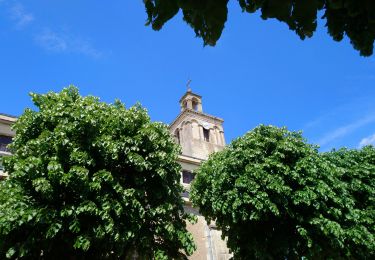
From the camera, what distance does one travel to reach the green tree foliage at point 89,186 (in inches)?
440

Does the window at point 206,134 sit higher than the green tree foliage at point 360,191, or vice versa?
the window at point 206,134

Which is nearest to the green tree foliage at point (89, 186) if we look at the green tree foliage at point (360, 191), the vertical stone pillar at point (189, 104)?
the green tree foliage at point (360, 191)

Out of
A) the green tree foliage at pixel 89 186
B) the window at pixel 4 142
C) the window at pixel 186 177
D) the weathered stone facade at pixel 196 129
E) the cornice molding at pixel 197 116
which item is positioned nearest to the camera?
the green tree foliage at pixel 89 186

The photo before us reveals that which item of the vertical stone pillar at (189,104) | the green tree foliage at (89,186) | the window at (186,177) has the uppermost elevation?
the vertical stone pillar at (189,104)

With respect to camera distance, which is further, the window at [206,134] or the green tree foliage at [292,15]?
the window at [206,134]

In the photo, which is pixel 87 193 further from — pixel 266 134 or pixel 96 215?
pixel 266 134

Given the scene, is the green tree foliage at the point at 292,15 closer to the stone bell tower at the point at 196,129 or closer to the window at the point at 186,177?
the window at the point at 186,177

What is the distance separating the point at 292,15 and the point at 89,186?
1045 centimetres

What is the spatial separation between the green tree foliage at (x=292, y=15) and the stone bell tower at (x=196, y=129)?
39961mm

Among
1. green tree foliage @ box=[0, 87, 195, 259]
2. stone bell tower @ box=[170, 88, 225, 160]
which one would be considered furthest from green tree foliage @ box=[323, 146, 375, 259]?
stone bell tower @ box=[170, 88, 225, 160]

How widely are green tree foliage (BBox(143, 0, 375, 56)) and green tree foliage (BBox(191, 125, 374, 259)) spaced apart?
42.3 ft

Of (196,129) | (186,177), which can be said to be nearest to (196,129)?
(196,129)

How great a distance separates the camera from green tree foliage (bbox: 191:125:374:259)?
1505 centimetres

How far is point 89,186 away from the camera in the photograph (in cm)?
1162
